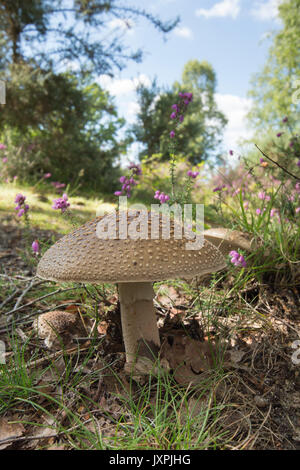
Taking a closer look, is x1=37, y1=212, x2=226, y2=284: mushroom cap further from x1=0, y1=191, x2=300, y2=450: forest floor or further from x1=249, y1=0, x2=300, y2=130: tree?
x1=249, y1=0, x2=300, y2=130: tree

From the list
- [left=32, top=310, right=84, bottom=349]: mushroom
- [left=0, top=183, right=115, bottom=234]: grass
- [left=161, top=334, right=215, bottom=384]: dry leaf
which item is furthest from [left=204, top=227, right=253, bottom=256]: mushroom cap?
[left=0, top=183, right=115, bottom=234]: grass

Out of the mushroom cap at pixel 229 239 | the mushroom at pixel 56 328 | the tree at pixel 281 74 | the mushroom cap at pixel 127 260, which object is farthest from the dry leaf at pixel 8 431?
the tree at pixel 281 74

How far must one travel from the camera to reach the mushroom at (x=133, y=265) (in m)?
1.24

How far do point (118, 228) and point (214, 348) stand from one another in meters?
0.92

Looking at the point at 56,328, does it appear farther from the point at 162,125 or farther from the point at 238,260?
the point at 162,125

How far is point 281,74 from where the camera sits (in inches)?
842

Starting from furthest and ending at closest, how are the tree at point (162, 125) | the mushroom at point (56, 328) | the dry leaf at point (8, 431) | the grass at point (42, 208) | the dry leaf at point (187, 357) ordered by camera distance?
the tree at point (162, 125) → the grass at point (42, 208) → the mushroom at point (56, 328) → the dry leaf at point (187, 357) → the dry leaf at point (8, 431)

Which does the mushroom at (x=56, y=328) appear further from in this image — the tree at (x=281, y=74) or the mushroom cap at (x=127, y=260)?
the tree at (x=281, y=74)

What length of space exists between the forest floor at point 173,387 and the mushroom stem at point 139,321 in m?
0.11

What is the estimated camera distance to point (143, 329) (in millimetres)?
1632

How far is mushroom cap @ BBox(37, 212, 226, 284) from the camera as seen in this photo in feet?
4.03

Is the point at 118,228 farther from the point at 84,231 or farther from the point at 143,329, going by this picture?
the point at 143,329

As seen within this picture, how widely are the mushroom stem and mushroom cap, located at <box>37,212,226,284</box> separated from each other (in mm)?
332
